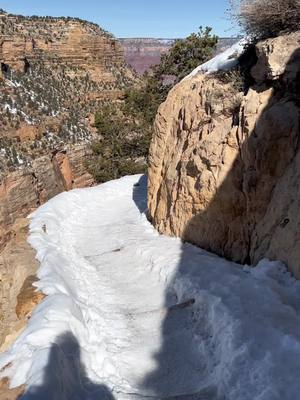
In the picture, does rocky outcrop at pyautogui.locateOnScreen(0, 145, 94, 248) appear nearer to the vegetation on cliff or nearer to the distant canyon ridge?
the vegetation on cliff

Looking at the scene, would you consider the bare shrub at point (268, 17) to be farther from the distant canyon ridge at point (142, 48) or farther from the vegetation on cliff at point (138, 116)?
the distant canyon ridge at point (142, 48)

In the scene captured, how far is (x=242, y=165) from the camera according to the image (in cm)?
935

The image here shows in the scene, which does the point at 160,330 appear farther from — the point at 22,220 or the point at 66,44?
the point at 66,44

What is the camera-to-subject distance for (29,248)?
12352 millimetres

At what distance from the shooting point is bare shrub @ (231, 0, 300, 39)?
909cm

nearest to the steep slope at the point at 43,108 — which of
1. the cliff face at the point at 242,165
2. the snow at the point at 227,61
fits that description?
the cliff face at the point at 242,165

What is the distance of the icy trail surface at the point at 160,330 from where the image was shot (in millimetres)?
5529

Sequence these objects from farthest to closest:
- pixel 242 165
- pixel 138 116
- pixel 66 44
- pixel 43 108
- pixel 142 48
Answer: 1. pixel 142 48
2. pixel 66 44
3. pixel 43 108
4. pixel 138 116
5. pixel 242 165

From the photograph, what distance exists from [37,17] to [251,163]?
53.0 meters

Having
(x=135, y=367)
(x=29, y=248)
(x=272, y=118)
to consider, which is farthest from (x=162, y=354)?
(x=29, y=248)

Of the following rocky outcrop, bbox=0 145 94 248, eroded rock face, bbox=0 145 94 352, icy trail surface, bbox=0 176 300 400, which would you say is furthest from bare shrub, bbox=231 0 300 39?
rocky outcrop, bbox=0 145 94 248

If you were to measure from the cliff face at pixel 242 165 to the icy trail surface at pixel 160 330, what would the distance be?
1.74ft

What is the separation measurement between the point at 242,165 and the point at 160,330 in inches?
141

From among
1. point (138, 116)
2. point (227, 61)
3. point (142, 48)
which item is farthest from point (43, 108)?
point (142, 48)
